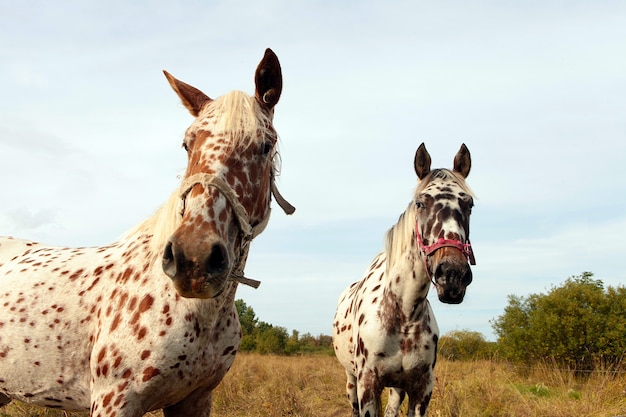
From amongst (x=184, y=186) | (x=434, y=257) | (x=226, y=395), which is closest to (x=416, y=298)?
(x=434, y=257)

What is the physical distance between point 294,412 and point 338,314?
60.5 inches

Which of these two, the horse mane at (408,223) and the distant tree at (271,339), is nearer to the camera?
the horse mane at (408,223)

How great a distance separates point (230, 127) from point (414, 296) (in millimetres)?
2862

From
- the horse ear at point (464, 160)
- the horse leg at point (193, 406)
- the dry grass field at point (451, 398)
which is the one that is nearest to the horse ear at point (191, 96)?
the horse leg at point (193, 406)

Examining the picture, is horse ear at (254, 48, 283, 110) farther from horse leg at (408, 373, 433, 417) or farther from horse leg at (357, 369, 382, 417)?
horse leg at (408, 373, 433, 417)

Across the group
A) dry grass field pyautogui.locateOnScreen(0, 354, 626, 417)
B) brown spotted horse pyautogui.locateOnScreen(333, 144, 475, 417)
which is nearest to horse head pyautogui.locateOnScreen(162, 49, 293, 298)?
brown spotted horse pyautogui.locateOnScreen(333, 144, 475, 417)

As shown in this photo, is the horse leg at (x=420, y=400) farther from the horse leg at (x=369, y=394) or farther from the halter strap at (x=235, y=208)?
the halter strap at (x=235, y=208)

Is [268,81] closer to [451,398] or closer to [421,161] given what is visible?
[421,161]

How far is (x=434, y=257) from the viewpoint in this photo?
4504mm

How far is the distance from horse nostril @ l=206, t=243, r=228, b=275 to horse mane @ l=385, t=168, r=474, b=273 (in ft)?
10.1

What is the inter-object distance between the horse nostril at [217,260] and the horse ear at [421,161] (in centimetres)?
348

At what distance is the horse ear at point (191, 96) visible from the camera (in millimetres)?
3188

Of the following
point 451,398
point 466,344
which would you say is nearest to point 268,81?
point 451,398

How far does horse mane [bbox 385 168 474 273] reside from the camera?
5.11 metres
